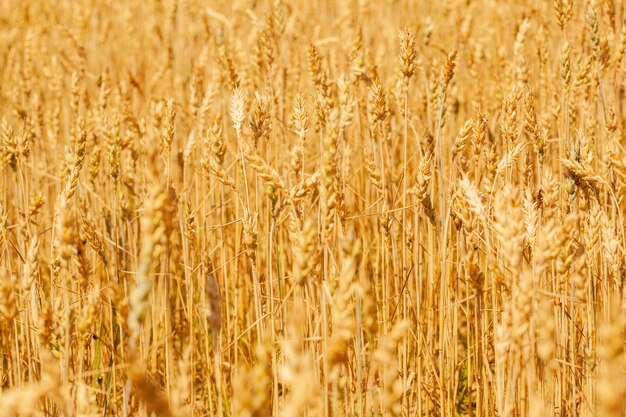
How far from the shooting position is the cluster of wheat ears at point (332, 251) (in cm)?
105

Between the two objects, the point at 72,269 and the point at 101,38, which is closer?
the point at 72,269

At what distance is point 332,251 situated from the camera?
178 cm

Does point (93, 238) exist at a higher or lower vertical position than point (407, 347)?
higher

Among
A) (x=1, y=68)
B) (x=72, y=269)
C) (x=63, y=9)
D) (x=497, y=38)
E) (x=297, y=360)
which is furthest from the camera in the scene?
(x=63, y=9)

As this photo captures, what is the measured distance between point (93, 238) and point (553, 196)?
3.48 feet

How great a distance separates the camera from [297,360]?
778 mm

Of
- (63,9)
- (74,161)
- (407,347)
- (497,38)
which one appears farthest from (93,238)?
(63,9)

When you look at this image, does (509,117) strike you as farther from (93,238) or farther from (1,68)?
(1,68)

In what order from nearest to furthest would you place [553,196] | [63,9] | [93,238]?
[553,196], [93,238], [63,9]

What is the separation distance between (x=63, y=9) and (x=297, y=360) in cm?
578

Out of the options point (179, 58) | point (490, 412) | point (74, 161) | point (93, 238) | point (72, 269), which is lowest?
point (490, 412)

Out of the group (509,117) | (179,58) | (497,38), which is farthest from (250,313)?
(497,38)

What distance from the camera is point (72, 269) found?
203cm

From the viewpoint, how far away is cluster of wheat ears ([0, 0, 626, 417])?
1.05 meters
